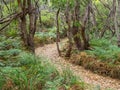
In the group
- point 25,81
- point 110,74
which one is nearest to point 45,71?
point 25,81

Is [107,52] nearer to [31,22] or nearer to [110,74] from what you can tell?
[110,74]

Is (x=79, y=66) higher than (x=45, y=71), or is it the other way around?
(x=45, y=71)

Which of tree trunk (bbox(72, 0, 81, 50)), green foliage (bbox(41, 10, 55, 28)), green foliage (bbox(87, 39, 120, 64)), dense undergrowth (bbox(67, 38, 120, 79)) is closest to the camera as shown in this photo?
dense undergrowth (bbox(67, 38, 120, 79))

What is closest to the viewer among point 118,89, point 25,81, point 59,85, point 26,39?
point 25,81

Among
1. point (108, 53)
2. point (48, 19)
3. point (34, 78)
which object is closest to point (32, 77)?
point (34, 78)

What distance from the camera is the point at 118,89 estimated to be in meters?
8.45

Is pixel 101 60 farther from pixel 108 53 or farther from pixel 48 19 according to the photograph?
pixel 48 19

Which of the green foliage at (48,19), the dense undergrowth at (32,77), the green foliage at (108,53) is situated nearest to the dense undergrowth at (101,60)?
the green foliage at (108,53)

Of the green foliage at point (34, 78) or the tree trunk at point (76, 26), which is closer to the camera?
the green foliage at point (34, 78)

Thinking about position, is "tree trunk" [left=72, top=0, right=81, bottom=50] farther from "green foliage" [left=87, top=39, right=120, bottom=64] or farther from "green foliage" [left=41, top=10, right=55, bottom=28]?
"green foliage" [left=41, top=10, right=55, bottom=28]

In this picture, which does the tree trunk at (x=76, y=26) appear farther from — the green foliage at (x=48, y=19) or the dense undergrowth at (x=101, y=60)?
the green foliage at (x=48, y=19)

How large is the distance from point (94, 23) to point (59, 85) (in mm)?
9749

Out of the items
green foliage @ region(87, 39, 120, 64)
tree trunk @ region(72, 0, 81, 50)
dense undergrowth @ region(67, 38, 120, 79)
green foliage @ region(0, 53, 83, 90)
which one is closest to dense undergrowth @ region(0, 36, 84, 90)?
green foliage @ region(0, 53, 83, 90)

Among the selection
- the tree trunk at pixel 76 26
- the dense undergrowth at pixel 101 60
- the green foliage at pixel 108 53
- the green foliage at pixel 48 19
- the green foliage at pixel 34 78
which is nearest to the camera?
the green foliage at pixel 34 78
